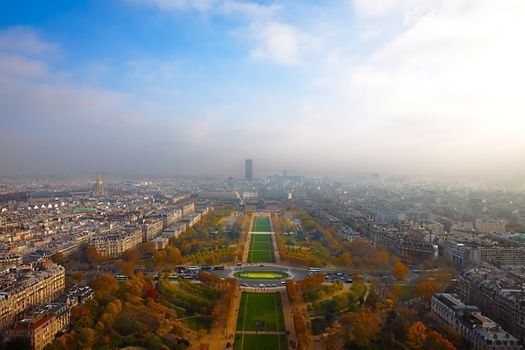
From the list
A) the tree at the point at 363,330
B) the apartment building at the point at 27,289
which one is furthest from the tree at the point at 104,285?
the tree at the point at 363,330

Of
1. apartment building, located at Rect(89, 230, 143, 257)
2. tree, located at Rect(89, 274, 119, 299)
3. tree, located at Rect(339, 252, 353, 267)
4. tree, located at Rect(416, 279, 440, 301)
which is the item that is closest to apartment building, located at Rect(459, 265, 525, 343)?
tree, located at Rect(416, 279, 440, 301)

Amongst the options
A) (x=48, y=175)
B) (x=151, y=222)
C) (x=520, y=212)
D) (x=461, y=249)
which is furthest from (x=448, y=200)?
(x=48, y=175)

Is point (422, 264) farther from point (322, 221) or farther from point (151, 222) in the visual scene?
point (151, 222)

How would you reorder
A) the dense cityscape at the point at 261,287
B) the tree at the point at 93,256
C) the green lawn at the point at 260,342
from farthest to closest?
the tree at the point at 93,256 < the dense cityscape at the point at 261,287 < the green lawn at the point at 260,342

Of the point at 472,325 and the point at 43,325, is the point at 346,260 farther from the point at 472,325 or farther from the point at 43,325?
A: the point at 43,325

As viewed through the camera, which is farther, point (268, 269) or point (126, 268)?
point (268, 269)

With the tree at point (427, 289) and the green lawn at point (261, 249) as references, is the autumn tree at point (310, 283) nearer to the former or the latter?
the tree at point (427, 289)

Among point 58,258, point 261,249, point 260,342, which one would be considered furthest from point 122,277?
point 261,249
